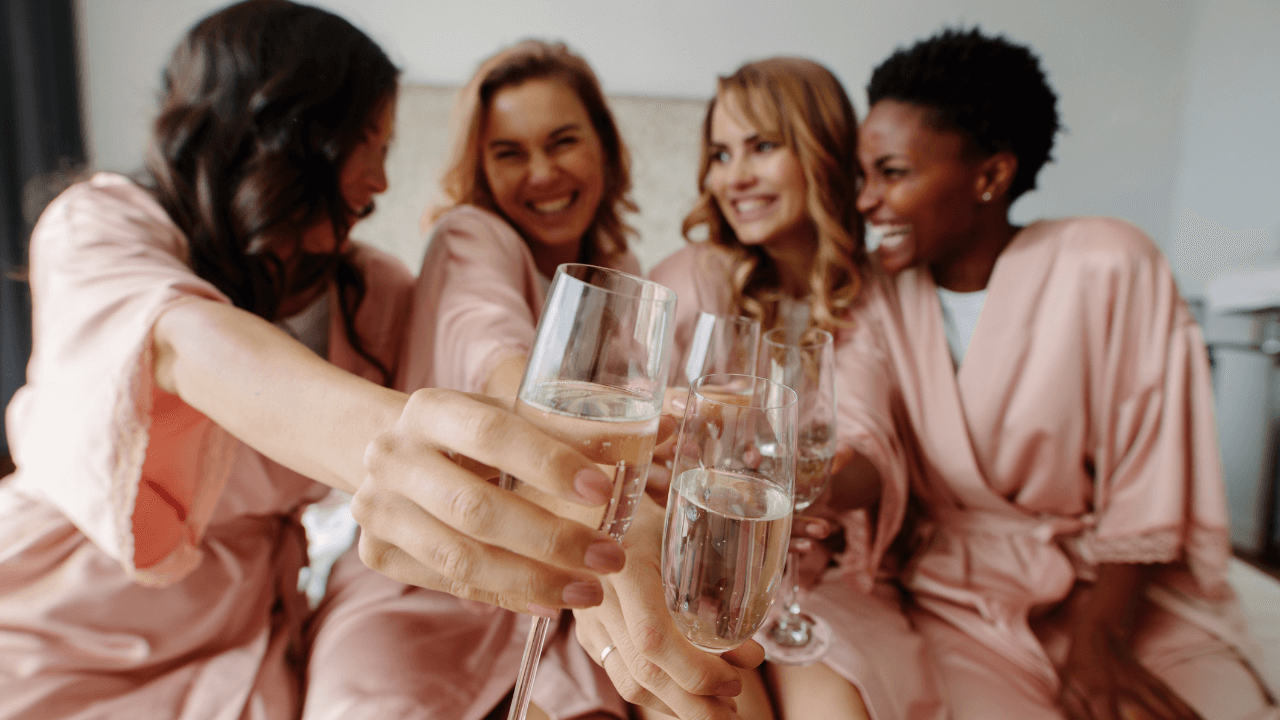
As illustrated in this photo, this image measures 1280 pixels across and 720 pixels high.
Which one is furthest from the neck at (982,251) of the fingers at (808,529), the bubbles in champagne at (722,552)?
the bubbles in champagne at (722,552)

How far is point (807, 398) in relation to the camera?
66 centimetres

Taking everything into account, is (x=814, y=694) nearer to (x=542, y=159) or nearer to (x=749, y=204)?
(x=749, y=204)

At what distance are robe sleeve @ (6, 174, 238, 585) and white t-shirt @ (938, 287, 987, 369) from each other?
1.10m

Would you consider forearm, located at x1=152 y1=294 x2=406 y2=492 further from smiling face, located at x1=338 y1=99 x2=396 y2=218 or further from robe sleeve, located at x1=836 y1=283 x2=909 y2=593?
robe sleeve, located at x1=836 y1=283 x2=909 y2=593

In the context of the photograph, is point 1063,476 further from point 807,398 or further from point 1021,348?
point 807,398

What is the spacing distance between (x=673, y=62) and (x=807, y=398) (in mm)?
1159

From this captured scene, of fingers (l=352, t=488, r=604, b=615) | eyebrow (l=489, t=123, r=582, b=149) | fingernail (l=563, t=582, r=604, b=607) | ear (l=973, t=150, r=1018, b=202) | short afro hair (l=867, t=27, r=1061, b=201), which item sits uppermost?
short afro hair (l=867, t=27, r=1061, b=201)

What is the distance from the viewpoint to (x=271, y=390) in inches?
19.6

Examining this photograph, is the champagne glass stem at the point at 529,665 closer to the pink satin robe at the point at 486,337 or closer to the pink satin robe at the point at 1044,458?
the pink satin robe at the point at 486,337

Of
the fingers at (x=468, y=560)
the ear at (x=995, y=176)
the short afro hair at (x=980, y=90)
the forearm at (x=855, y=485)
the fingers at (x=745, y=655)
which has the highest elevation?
the short afro hair at (x=980, y=90)

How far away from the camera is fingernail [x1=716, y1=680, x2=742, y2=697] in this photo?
45cm

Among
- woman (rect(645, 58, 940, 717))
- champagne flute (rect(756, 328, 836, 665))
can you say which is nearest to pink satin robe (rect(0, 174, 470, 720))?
champagne flute (rect(756, 328, 836, 665))

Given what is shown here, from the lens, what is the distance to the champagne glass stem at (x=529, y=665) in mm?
436

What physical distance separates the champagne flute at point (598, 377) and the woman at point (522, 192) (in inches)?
20.3
